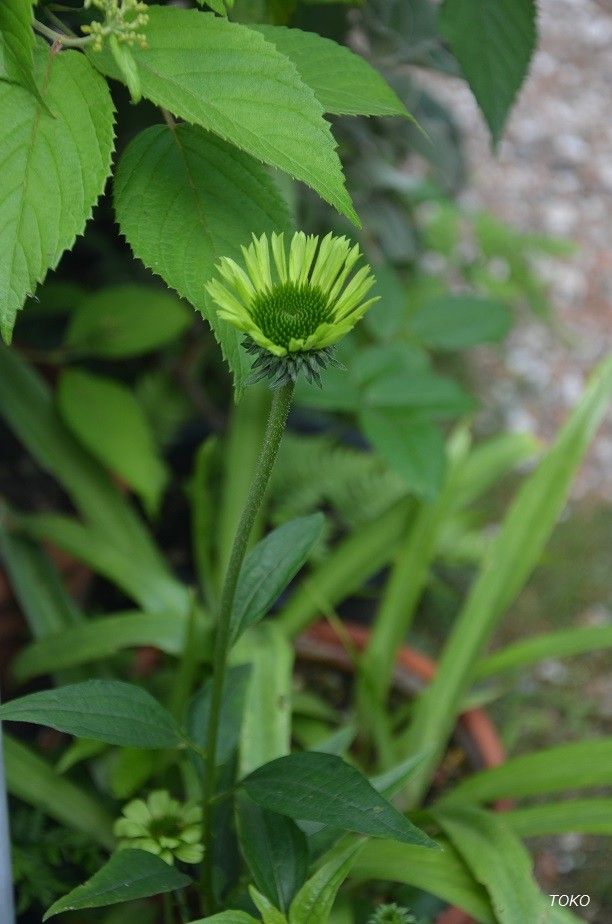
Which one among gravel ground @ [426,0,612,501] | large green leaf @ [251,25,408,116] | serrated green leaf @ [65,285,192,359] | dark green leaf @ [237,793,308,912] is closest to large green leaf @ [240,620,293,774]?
dark green leaf @ [237,793,308,912]

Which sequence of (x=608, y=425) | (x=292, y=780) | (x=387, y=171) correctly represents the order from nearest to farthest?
(x=292, y=780) → (x=387, y=171) → (x=608, y=425)

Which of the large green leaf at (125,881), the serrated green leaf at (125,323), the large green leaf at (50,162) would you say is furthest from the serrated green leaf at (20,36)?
the serrated green leaf at (125,323)

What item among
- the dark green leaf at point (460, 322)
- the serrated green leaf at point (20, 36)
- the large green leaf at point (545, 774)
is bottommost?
the large green leaf at point (545, 774)

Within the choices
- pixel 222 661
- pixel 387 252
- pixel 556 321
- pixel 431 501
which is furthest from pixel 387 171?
pixel 222 661

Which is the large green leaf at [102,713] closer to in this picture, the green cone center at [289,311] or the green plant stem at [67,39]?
the green cone center at [289,311]

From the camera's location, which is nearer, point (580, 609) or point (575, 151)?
point (580, 609)

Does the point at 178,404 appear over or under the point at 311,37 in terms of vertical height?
over

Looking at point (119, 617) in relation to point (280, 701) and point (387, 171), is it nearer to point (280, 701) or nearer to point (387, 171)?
point (280, 701)

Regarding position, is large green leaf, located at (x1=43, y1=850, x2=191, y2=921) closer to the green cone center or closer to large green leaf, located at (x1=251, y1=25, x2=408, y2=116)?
the green cone center
